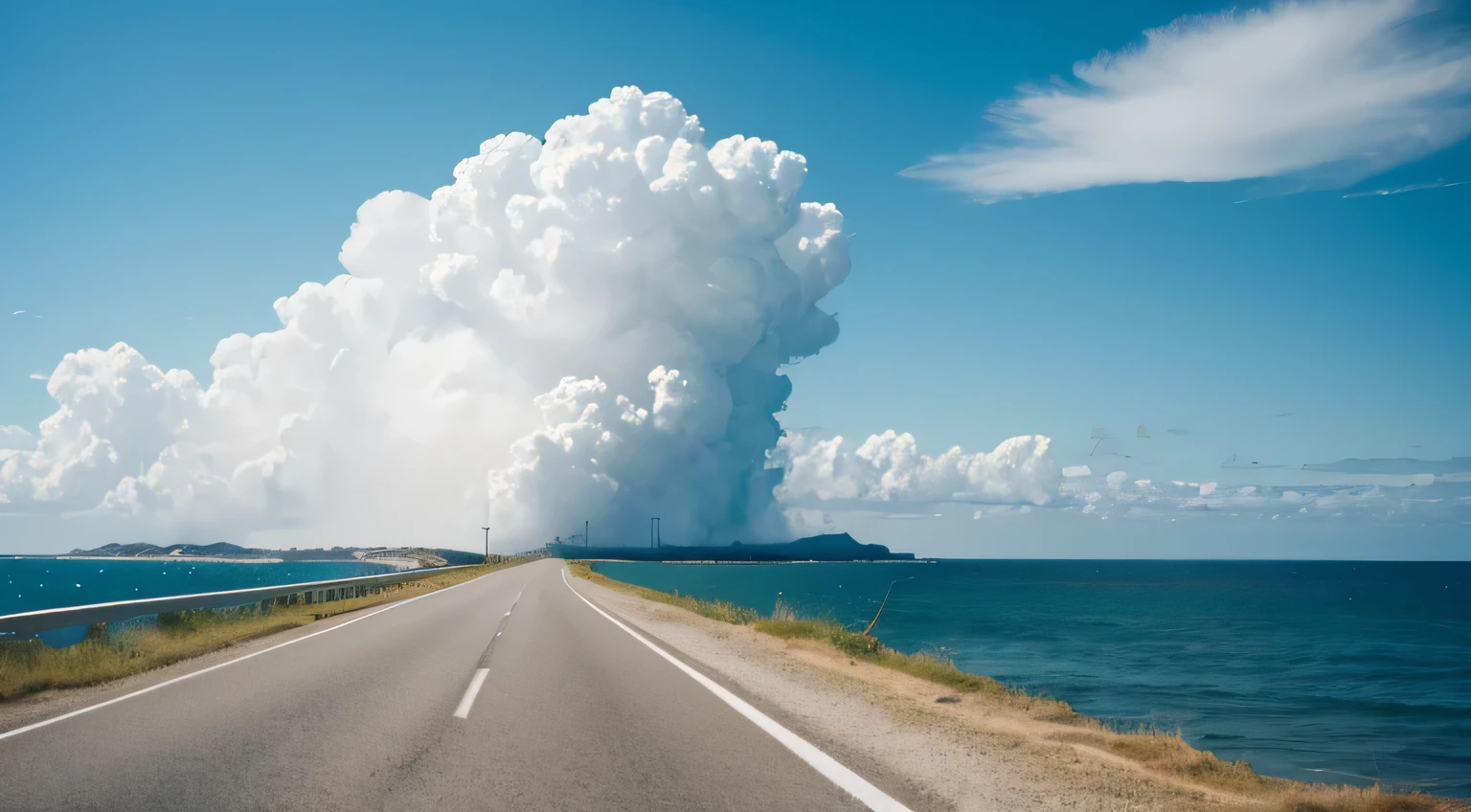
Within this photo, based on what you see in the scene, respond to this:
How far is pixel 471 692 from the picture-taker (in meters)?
11.8

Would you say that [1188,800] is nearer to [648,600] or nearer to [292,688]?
[292,688]

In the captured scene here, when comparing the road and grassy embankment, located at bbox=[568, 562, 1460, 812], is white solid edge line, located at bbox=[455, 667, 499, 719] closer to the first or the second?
the road

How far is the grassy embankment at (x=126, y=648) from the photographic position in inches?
514

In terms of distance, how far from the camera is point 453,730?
9203 mm

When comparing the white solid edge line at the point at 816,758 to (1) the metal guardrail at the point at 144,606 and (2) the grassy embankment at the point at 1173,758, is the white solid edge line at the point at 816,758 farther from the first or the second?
(1) the metal guardrail at the point at 144,606

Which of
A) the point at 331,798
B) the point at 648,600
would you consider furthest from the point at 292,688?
the point at 648,600

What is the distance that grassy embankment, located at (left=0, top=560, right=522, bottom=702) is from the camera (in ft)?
42.9

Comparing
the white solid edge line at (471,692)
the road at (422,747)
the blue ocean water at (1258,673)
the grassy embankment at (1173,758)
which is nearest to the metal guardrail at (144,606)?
the road at (422,747)

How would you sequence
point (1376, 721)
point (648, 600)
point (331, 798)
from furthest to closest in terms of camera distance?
1. point (648, 600)
2. point (1376, 721)
3. point (331, 798)

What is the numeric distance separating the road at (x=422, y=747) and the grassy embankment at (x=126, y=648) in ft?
5.88

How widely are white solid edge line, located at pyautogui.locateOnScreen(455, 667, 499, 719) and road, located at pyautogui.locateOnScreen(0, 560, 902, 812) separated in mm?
37

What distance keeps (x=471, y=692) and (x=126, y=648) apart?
29.4 ft

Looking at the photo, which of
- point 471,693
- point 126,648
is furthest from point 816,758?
point 126,648

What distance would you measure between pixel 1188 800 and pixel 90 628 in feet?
58.3
